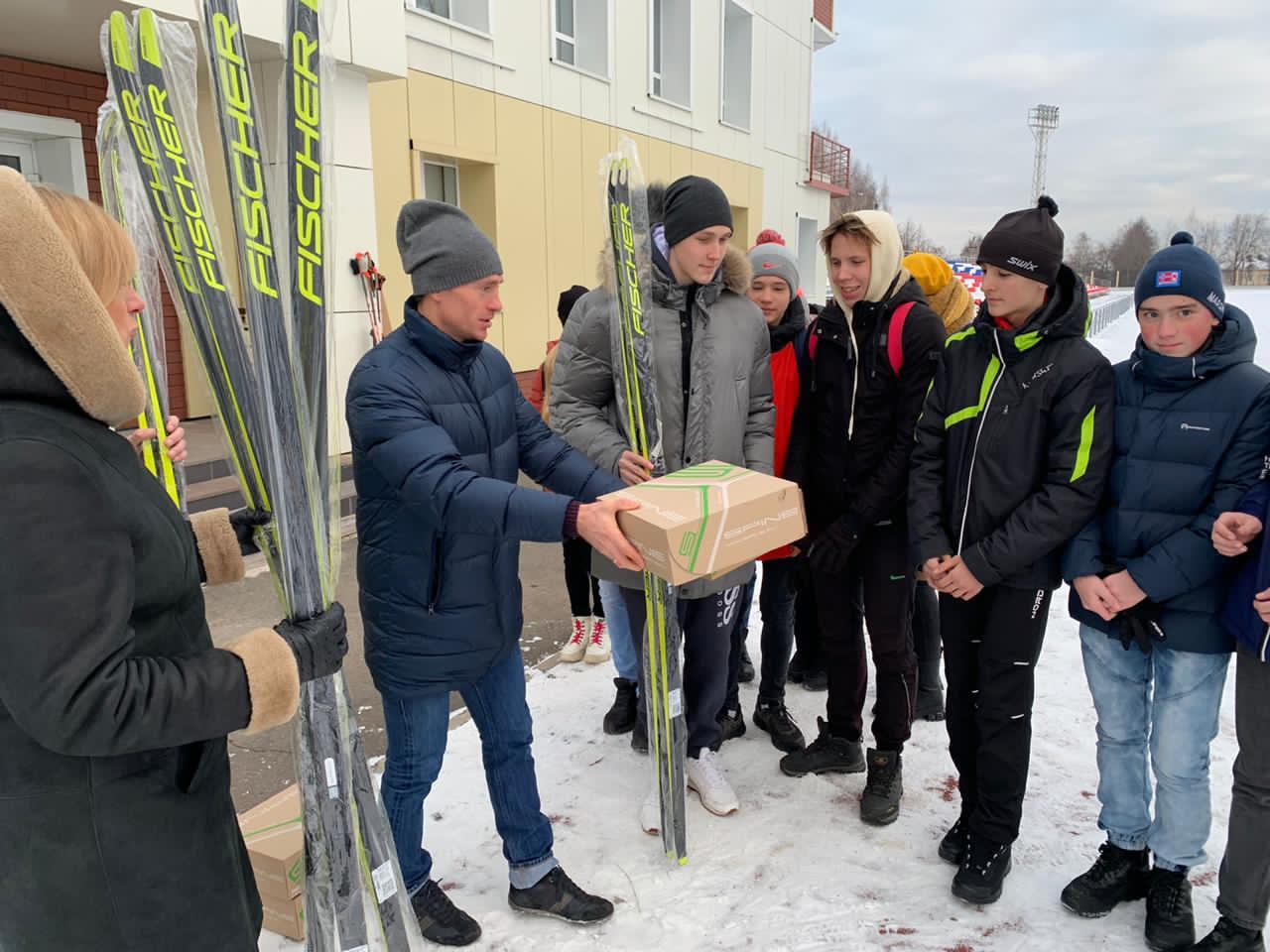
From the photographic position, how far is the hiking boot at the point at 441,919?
2.33 meters

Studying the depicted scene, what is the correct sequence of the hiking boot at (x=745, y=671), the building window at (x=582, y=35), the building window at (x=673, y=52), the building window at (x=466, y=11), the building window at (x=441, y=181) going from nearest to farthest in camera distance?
the hiking boot at (x=745, y=671) < the building window at (x=466, y=11) < the building window at (x=441, y=181) < the building window at (x=582, y=35) < the building window at (x=673, y=52)

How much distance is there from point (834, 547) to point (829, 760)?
90 cm

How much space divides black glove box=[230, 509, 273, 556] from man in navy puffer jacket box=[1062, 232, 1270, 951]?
2.13 meters

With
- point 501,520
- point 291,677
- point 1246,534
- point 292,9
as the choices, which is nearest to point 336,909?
point 291,677

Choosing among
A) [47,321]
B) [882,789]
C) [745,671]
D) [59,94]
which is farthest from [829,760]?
[59,94]

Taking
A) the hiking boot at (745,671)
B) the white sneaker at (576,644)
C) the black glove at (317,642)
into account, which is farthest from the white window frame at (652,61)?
the black glove at (317,642)

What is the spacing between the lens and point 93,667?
113 cm

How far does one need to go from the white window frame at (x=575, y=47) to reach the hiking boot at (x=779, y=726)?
30.1 feet

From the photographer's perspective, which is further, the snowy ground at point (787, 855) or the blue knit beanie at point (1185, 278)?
the snowy ground at point (787, 855)

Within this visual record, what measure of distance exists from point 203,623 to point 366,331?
6.38m

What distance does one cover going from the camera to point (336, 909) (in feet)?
5.65

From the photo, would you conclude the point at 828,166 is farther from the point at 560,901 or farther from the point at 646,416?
the point at 560,901

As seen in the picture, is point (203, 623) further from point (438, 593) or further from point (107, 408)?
point (438, 593)

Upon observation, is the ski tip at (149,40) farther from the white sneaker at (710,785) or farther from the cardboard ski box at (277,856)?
Result: the white sneaker at (710,785)
